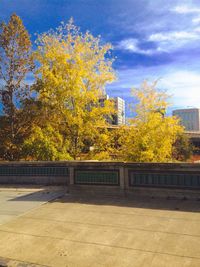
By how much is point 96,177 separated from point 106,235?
485 cm

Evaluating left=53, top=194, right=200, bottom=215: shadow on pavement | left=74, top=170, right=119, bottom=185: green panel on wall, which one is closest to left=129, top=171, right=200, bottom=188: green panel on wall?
left=53, top=194, right=200, bottom=215: shadow on pavement

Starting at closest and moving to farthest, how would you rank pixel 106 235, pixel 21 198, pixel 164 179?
Result: pixel 106 235 → pixel 164 179 → pixel 21 198

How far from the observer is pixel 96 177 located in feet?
37.2

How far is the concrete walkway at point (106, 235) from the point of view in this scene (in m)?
5.31

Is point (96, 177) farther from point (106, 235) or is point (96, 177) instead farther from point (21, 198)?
point (106, 235)

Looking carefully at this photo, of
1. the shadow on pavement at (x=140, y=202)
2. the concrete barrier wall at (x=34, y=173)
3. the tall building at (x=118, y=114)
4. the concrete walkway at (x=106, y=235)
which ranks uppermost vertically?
the tall building at (x=118, y=114)

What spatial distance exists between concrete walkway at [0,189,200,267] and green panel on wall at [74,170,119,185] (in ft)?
5.38

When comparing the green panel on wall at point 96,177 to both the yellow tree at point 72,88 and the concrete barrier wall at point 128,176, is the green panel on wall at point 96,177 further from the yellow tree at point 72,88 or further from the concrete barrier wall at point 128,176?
the yellow tree at point 72,88

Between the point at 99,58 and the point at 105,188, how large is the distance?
37.7ft

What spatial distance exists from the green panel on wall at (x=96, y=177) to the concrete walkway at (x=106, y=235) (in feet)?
5.38

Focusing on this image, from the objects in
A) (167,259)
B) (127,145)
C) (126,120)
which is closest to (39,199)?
(167,259)

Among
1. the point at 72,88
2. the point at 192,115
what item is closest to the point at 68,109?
the point at 72,88

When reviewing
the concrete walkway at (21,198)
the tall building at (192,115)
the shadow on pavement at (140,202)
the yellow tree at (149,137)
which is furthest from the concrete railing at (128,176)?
the tall building at (192,115)

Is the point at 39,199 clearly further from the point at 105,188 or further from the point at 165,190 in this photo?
the point at 165,190
